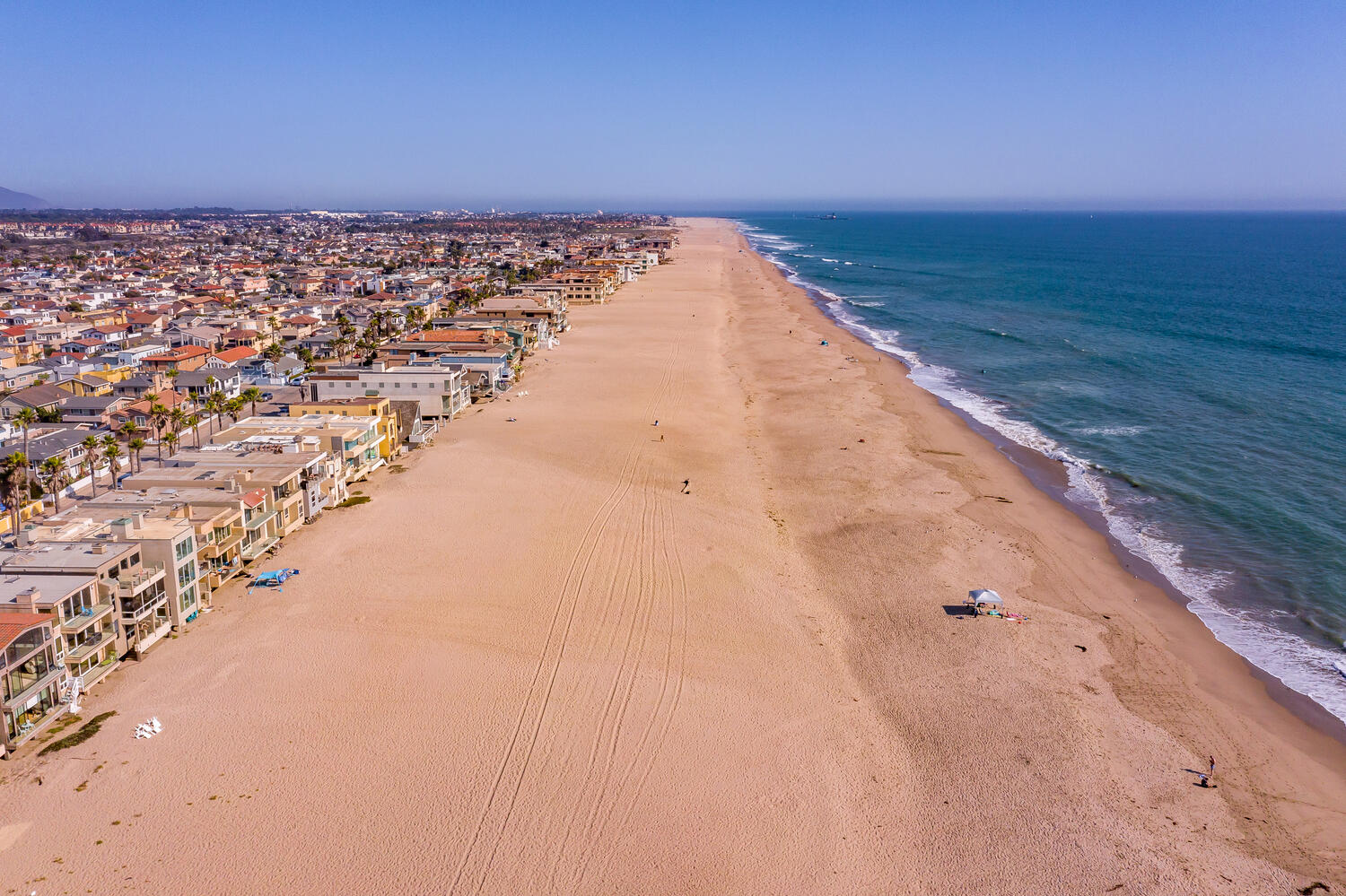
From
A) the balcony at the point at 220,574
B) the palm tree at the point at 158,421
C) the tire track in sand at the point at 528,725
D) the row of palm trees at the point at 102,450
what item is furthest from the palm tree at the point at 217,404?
the tire track in sand at the point at 528,725

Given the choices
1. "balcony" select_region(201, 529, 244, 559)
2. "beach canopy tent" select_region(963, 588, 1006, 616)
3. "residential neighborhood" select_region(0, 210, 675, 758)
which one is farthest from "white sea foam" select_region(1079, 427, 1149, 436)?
"balcony" select_region(201, 529, 244, 559)

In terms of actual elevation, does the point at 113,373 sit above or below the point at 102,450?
above

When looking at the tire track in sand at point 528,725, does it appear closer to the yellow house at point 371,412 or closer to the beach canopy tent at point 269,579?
the beach canopy tent at point 269,579

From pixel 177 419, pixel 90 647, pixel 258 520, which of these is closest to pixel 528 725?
pixel 90 647

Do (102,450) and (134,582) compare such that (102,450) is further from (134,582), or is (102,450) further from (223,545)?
(134,582)

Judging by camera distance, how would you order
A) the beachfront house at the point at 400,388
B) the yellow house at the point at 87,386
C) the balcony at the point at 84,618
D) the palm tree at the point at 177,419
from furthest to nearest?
the yellow house at the point at 87,386 → the beachfront house at the point at 400,388 → the palm tree at the point at 177,419 → the balcony at the point at 84,618
